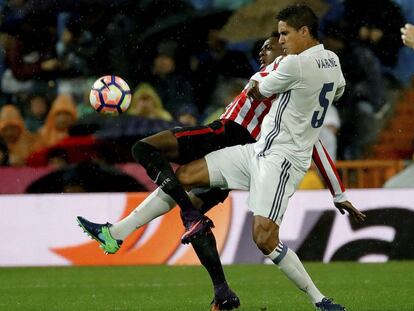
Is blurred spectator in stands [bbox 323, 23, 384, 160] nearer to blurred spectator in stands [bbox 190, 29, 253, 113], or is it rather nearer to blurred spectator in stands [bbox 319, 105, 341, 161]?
blurred spectator in stands [bbox 319, 105, 341, 161]

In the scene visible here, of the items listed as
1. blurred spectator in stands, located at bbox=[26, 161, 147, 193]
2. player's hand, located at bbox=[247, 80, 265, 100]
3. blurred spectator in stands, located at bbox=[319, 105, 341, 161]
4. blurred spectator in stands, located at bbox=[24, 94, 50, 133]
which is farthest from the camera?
blurred spectator in stands, located at bbox=[24, 94, 50, 133]

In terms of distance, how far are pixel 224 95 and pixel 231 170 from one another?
17.9ft

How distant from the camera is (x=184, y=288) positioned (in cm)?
870

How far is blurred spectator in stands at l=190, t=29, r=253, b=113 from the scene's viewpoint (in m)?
12.3

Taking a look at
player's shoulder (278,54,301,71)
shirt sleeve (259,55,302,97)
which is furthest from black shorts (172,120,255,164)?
player's shoulder (278,54,301,71)

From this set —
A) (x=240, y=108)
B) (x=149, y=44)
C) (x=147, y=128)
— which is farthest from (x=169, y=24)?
(x=240, y=108)

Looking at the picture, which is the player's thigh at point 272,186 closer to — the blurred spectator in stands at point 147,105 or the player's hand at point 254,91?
the player's hand at point 254,91

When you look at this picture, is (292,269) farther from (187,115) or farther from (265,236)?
(187,115)

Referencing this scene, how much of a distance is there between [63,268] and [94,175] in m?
1.36

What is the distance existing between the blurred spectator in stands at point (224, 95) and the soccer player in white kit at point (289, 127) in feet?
17.6

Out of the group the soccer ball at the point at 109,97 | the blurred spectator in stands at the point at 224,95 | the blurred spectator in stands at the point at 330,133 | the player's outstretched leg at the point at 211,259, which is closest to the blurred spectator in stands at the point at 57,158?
the blurred spectator in stands at the point at 224,95

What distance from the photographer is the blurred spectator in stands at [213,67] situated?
485 inches

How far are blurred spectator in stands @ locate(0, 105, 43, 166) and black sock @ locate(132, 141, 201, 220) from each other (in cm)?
543

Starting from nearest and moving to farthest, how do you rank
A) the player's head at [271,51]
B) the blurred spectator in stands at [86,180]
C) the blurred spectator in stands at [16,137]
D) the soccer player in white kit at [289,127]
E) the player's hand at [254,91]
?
the soccer player in white kit at [289,127]
the player's hand at [254,91]
the player's head at [271,51]
the blurred spectator in stands at [86,180]
the blurred spectator in stands at [16,137]
